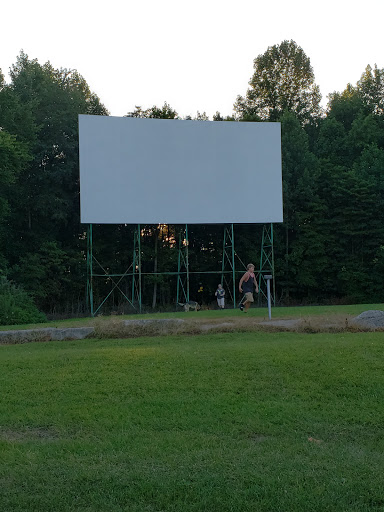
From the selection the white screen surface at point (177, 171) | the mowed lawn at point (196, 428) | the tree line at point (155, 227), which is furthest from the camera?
the tree line at point (155, 227)

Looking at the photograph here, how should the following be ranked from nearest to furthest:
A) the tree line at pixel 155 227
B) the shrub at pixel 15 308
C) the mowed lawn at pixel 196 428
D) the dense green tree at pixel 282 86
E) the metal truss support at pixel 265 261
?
the mowed lawn at pixel 196 428, the shrub at pixel 15 308, the tree line at pixel 155 227, the metal truss support at pixel 265 261, the dense green tree at pixel 282 86

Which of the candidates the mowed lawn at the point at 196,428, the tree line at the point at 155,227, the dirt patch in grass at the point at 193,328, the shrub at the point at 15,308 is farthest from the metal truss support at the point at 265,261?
the mowed lawn at the point at 196,428

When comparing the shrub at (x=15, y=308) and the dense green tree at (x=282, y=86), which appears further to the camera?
the dense green tree at (x=282, y=86)

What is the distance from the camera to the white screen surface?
23797 millimetres

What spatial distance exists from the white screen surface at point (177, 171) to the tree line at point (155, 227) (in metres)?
3.14

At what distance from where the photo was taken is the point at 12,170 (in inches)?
996

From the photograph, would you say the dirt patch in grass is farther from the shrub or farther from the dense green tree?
the dense green tree

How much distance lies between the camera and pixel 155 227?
96.6 feet

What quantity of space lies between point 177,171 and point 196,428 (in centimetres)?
1978

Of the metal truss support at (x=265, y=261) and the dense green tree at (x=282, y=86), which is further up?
the dense green tree at (x=282, y=86)

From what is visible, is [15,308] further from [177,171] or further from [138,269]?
[138,269]

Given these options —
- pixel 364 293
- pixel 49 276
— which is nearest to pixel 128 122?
pixel 49 276

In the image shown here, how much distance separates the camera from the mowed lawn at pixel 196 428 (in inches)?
171

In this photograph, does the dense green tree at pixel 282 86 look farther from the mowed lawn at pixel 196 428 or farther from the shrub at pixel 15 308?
the mowed lawn at pixel 196 428
